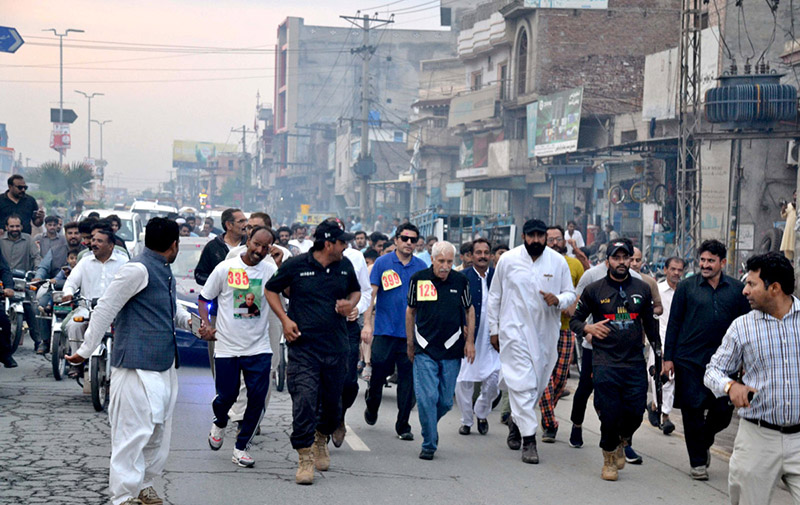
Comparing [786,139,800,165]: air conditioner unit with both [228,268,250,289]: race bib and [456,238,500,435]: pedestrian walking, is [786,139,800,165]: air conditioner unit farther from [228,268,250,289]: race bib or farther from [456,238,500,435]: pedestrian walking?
[228,268,250,289]: race bib

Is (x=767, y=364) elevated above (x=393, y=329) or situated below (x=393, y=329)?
above

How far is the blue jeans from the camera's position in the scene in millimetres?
8312

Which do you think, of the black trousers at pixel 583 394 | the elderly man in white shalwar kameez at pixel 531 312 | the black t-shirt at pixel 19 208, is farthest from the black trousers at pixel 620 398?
the black t-shirt at pixel 19 208

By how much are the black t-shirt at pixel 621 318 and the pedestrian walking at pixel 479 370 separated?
187 centimetres

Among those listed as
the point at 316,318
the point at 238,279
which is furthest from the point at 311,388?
the point at 238,279

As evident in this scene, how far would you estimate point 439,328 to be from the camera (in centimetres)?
853

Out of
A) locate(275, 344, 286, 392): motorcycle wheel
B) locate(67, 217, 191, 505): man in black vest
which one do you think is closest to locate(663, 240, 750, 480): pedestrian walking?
locate(67, 217, 191, 505): man in black vest

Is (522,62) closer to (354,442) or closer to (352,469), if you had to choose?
(354,442)

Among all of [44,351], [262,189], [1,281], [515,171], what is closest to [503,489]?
[1,281]

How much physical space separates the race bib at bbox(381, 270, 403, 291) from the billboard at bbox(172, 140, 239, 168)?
17664 cm

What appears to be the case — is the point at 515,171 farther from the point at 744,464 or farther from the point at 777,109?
the point at 744,464

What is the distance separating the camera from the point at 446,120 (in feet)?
191

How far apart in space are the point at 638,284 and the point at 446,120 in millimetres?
50837

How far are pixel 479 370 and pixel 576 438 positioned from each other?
3.94 ft
